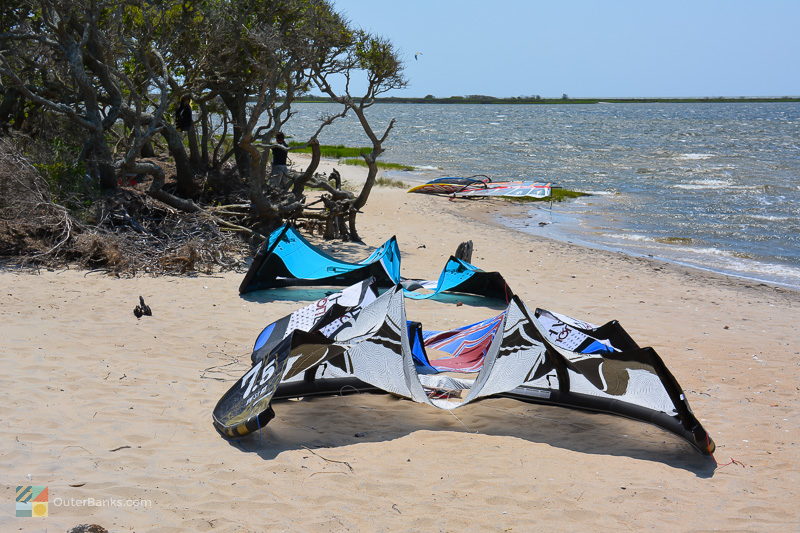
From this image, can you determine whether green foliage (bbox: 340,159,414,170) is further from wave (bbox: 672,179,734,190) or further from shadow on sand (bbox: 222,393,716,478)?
shadow on sand (bbox: 222,393,716,478)

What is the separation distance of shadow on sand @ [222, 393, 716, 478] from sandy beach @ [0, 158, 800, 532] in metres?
0.02

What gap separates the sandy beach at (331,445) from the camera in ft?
14.1

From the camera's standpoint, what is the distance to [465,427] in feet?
18.7

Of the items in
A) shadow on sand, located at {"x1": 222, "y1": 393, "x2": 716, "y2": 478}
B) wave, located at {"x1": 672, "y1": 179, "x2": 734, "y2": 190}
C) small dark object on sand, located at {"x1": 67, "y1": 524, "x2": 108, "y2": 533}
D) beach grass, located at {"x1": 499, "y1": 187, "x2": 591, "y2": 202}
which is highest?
wave, located at {"x1": 672, "y1": 179, "x2": 734, "y2": 190}

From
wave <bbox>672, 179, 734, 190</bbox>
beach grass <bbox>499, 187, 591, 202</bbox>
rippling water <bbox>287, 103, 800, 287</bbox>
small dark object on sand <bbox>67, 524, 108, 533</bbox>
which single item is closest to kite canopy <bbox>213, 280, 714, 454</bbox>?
small dark object on sand <bbox>67, 524, 108, 533</bbox>

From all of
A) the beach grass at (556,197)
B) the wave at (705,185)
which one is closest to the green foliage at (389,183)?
the beach grass at (556,197)

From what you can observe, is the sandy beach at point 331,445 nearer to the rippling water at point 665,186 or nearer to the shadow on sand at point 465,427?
the shadow on sand at point 465,427

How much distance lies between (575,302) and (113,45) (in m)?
8.61

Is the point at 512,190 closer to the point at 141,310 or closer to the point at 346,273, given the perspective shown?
the point at 346,273

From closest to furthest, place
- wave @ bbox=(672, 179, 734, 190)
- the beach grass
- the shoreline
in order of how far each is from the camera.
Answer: the shoreline
the beach grass
wave @ bbox=(672, 179, 734, 190)

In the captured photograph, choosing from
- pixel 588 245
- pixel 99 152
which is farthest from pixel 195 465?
pixel 588 245

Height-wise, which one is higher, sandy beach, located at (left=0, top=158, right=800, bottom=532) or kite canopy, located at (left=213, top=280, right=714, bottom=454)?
kite canopy, located at (left=213, top=280, right=714, bottom=454)

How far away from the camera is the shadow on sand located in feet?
17.3

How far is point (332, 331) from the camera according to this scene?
5969mm
